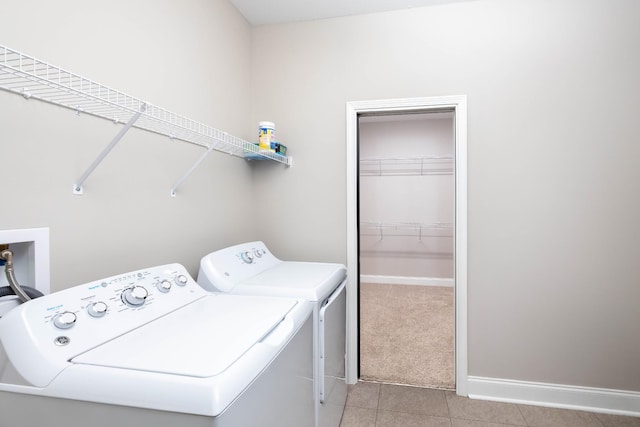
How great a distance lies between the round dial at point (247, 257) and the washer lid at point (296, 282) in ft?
0.34

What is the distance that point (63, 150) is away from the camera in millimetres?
1146

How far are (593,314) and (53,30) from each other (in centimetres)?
297

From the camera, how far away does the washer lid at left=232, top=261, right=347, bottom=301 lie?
5.09 ft

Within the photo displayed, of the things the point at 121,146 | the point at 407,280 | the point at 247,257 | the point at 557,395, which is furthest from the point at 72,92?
the point at 407,280

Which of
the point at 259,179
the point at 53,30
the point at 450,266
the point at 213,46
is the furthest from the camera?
the point at 450,266

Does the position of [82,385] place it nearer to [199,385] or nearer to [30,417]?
[30,417]

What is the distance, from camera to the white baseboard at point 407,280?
4.88 meters

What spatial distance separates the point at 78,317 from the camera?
973 millimetres

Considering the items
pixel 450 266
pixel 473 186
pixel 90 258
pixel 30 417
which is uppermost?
pixel 473 186

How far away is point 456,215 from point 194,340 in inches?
72.6

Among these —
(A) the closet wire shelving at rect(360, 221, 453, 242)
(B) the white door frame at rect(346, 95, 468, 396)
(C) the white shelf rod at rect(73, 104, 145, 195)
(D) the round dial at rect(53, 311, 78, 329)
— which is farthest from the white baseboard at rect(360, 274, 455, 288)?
(D) the round dial at rect(53, 311, 78, 329)

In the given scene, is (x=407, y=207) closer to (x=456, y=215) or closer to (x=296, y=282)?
(x=456, y=215)

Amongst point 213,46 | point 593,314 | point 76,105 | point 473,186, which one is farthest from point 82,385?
point 593,314

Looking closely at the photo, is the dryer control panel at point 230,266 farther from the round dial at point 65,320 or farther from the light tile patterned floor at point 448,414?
the light tile patterned floor at point 448,414
